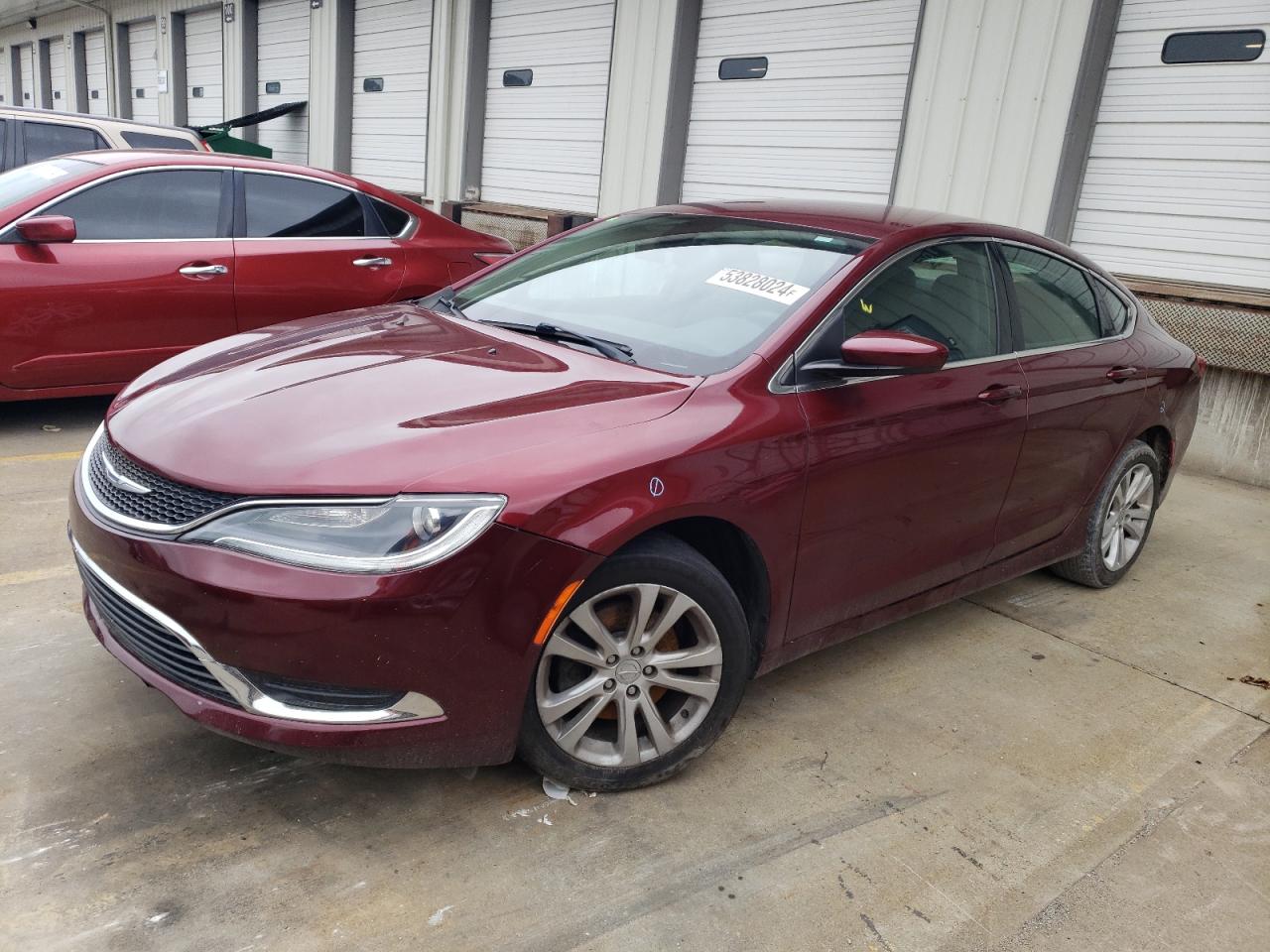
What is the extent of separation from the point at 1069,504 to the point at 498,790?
2549 millimetres

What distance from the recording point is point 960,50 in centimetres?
763

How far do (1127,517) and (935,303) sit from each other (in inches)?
70.5

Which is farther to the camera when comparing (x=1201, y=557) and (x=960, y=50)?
(x=960, y=50)

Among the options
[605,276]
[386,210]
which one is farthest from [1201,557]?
[386,210]

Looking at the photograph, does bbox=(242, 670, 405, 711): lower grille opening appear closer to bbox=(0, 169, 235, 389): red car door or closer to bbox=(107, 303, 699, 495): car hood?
bbox=(107, 303, 699, 495): car hood

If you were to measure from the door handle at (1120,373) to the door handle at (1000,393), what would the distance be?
728 millimetres

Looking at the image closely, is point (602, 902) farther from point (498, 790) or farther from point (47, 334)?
point (47, 334)

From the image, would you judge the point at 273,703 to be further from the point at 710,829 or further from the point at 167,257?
the point at 167,257

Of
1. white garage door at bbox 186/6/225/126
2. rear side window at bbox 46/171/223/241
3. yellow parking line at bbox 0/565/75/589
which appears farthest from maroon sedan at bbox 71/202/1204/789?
white garage door at bbox 186/6/225/126

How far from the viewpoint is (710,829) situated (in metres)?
2.56

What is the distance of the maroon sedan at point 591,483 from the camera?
7.13 ft

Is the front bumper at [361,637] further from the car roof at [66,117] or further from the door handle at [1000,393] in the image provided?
the car roof at [66,117]

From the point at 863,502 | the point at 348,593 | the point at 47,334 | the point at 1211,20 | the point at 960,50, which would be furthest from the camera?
the point at 960,50

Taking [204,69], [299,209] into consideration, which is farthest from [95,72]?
[299,209]
